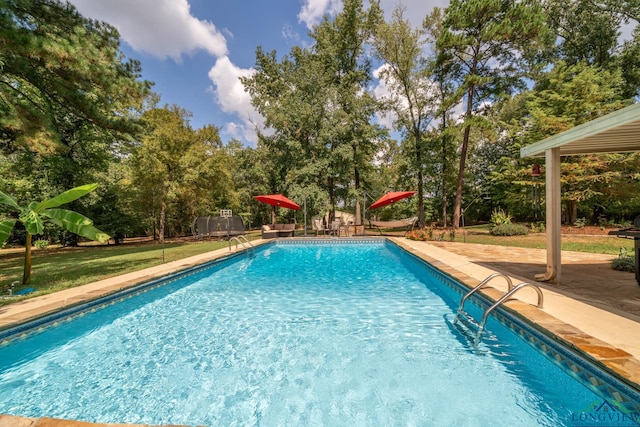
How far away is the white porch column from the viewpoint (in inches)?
203

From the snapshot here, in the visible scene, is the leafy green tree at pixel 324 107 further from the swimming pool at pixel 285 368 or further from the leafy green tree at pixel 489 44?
the swimming pool at pixel 285 368

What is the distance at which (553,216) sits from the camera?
17.1 ft

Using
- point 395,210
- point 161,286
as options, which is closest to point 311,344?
point 161,286

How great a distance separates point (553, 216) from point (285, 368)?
5367 mm

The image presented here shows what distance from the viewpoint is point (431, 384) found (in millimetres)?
2971

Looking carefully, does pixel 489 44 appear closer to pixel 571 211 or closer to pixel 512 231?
pixel 571 211

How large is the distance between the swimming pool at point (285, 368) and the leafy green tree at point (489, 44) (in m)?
15.6

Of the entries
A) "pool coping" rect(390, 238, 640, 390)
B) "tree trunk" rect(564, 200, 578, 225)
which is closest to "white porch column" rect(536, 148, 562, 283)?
"pool coping" rect(390, 238, 640, 390)

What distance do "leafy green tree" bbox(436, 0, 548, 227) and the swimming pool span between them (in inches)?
614

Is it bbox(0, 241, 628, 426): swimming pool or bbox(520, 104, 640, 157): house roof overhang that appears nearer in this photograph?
bbox(0, 241, 628, 426): swimming pool

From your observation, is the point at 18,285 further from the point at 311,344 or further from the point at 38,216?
the point at 311,344

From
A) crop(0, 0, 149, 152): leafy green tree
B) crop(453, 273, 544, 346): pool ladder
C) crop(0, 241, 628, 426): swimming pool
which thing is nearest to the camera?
crop(0, 241, 628, 426): swimming pool

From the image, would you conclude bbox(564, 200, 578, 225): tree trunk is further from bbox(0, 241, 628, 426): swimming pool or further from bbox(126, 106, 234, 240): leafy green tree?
bbox(126, 106, 234, 240): leafy green tree

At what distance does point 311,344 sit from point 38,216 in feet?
19.5
